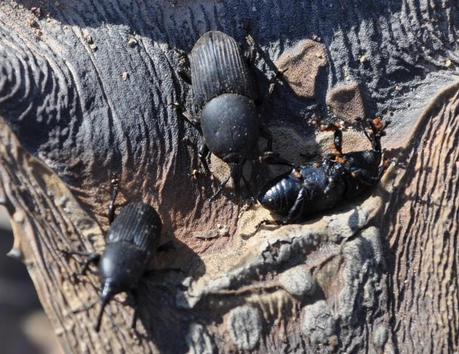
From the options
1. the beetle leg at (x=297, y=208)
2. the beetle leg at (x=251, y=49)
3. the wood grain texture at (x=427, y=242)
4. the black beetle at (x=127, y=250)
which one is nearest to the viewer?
the black beetle at (x=127, y=250)

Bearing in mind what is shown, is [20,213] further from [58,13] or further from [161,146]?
[58,13]

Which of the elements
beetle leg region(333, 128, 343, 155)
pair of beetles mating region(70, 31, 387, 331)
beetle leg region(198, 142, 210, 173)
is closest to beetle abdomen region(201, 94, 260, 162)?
pair of beetles mating region(70, 31, 387, 331)

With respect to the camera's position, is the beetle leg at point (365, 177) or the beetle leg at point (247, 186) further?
the beetle leg at point (247, 186)

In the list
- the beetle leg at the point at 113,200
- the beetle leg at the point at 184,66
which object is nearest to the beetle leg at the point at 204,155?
the beetle leg at the point at 184,66

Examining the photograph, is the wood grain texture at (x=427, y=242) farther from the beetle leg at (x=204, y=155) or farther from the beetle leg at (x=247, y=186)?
the beetle leg at (x=204, y=155)

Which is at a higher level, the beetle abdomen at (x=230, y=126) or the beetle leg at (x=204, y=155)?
the beetle abdomen at (x=230, y=126)

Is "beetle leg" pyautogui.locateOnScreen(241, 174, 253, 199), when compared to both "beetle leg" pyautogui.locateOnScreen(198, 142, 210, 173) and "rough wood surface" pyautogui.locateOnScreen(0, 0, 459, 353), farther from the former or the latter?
"beetle leg" pyautogui.locateOnScreen(198, 142, 210, 173)

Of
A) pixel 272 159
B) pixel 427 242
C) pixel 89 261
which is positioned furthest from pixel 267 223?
pixel 89 261
